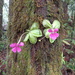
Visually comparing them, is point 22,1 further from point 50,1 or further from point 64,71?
point 64,71

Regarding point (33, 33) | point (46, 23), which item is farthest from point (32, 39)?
point (46, 23)

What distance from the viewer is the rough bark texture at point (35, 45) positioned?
4.04ft

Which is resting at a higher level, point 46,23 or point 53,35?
point 46,23

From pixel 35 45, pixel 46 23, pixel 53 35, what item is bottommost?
pixel 35 45

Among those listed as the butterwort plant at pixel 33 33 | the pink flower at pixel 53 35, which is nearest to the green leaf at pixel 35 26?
the butterwort plant at pixel 33 33

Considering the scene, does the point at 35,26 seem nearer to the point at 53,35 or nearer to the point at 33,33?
the point at 33,33

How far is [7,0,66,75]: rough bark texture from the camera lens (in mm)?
1231

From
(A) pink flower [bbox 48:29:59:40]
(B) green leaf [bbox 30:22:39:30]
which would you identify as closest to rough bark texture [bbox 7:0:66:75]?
(B) green leaf [bbox 30:22:39:30]

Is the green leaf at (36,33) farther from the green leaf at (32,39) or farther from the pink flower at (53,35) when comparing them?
the pink flower at (53,35)

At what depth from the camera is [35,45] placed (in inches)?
48.5

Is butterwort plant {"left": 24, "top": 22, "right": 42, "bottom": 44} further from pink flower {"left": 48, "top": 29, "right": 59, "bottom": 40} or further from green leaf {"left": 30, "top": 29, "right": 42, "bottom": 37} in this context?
pink flower {"left": 48, "top": 29, "right": 59, "bottom": 40}

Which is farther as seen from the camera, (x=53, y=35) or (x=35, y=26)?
(x=35, y=26)

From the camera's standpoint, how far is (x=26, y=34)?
49.0 inches

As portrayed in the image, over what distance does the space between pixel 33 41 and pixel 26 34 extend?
0.12 metres
